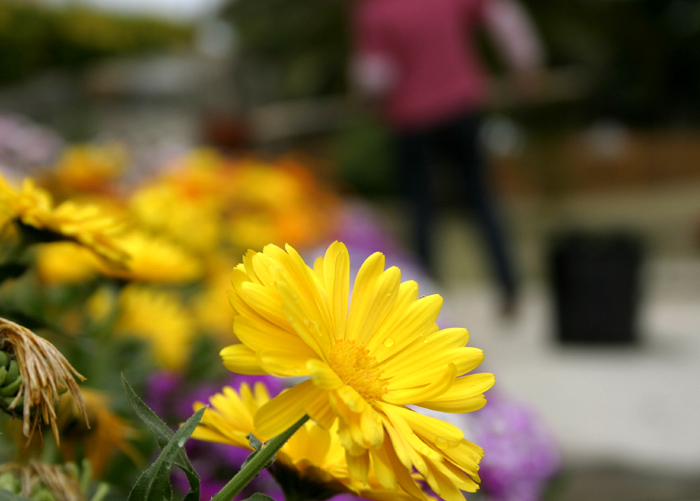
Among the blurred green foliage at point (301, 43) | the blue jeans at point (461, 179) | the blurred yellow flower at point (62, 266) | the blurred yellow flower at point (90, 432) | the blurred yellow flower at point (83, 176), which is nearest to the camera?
the blurred yellow flower at point (90, 432)

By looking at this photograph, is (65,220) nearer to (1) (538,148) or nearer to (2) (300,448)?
(2) (300,448)

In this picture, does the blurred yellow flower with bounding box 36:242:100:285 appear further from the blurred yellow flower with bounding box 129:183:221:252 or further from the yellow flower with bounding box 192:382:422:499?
the yellow flower with bounding box 192:382:422:499

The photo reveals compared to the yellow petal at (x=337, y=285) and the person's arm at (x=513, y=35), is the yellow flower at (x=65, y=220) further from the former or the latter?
the person's arm at (x=513, y=35)

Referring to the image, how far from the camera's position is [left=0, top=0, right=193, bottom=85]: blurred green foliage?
895cm

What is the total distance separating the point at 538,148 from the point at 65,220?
7850 mm

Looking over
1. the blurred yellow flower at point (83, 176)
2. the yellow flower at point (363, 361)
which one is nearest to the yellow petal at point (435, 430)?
the yellow flower at point (363, 361)

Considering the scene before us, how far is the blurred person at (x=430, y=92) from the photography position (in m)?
3.41

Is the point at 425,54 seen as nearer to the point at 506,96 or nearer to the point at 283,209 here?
the point at 283,209

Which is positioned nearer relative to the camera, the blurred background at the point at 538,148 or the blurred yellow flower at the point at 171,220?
the blurred yellow flower at the point at 171,220

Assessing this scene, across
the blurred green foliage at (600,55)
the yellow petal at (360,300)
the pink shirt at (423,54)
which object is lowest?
the yellow petal at (360,300)

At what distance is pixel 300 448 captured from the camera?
0.49 metres

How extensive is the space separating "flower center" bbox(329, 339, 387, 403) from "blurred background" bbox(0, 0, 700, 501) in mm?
1899

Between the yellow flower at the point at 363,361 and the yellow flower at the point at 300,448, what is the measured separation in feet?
0.20

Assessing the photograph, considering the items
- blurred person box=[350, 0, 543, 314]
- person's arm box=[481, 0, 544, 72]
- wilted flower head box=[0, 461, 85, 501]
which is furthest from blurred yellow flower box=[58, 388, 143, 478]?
person's arm box=[481, 0, 544, 72]
